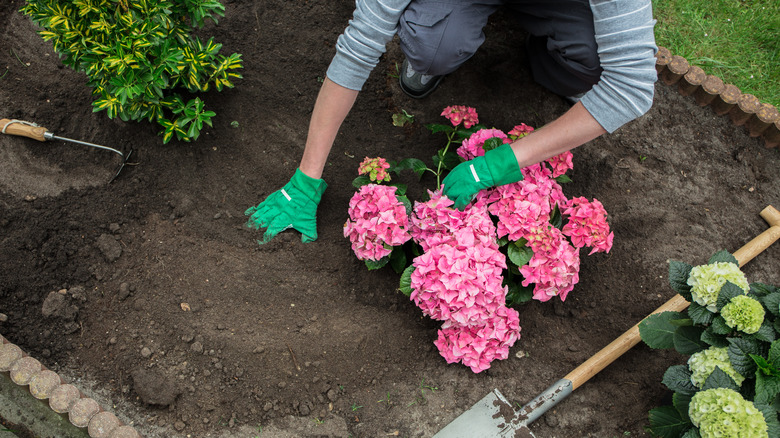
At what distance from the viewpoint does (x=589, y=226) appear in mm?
1905

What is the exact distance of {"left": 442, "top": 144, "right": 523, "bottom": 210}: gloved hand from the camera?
1.96 metres

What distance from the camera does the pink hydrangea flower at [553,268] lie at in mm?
1846

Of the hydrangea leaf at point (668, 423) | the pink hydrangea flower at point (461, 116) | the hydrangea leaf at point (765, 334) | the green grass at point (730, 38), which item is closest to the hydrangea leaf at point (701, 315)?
the hydrangea leaf at point (765, 334)

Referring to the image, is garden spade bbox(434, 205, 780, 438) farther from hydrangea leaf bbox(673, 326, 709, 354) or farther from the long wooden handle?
hydrangea leaf bbox(673, 326, 709, 354)

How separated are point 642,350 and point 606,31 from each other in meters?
1.31

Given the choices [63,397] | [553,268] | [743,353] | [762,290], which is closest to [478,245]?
[553,268]

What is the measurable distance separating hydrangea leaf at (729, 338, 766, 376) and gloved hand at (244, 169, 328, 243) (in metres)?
1.63

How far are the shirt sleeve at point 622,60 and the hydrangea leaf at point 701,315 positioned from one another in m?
0.70

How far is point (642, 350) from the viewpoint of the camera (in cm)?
215

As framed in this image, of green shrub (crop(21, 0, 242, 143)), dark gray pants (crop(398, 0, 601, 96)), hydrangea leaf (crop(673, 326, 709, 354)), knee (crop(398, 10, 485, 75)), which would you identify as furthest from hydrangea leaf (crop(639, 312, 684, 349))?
green shrub (crop(21, 0, 242, 143))

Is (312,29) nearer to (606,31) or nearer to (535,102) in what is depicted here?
(535,102)

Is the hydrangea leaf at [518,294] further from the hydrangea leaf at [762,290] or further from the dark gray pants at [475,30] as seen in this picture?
the dark gray pants at [475,30]

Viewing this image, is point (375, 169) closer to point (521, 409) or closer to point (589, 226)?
point (589, 226)

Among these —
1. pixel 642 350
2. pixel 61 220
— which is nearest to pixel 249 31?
pixel 61 220
